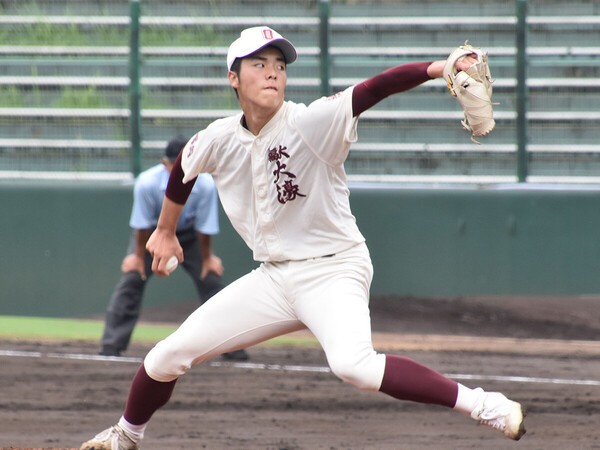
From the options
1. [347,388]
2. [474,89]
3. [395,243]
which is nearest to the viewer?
[474,89]

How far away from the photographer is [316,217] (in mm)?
5246

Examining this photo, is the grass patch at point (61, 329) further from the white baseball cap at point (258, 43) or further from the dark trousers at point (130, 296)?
the white baseball cap at point (258, 43)

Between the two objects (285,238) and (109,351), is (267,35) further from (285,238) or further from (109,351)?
(109,351)

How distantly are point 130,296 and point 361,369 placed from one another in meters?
5.08

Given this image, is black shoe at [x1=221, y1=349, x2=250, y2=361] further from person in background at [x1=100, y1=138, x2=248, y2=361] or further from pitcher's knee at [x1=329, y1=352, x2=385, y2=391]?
pitcher's knee at [x1=329, y1=352, x2=385, y2=391]

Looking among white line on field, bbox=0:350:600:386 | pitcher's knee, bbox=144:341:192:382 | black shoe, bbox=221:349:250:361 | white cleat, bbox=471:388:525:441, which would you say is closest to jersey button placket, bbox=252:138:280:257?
pitcher's knee, bbox=144:341:192:382

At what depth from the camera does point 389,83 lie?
15.7 ft

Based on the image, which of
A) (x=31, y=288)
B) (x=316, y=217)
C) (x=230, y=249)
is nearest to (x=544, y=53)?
(x=230, y=249)

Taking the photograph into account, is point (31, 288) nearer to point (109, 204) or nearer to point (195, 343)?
point (109, 204)

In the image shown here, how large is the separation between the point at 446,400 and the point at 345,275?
698 mm

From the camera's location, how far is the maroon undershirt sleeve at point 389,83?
4.72 m

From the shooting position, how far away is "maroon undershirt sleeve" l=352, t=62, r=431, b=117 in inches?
186

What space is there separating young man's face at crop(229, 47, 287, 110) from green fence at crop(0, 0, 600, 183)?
23.7 ft

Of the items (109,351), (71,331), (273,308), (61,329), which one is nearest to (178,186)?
(273,308)
